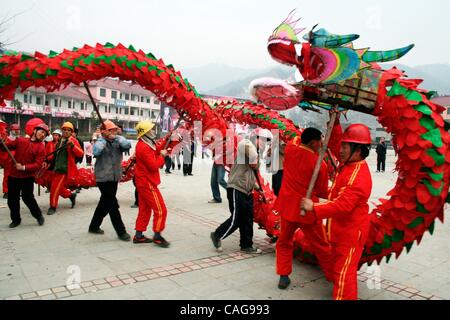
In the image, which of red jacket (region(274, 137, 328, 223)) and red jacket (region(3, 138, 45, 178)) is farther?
red jacket (region(3, 138, 45, 178))

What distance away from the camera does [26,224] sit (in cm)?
629

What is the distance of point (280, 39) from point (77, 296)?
3.02 m

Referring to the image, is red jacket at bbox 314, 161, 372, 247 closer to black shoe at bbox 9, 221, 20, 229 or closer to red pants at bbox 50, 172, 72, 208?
black shoe at bbox 9, 221, 20, 229

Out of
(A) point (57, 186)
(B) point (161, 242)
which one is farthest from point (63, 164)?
(B) point (161, 242)

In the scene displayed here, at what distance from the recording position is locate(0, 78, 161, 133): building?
4556 centimetres

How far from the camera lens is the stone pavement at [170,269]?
375cm

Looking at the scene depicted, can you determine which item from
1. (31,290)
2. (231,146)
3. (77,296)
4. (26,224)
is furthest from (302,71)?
(26,224)

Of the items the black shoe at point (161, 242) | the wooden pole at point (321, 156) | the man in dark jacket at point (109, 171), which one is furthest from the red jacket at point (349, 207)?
the man in dark jacket at point (109, 171)

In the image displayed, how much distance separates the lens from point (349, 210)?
3254 millimetres

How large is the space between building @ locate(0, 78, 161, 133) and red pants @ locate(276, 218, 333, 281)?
39.3 m

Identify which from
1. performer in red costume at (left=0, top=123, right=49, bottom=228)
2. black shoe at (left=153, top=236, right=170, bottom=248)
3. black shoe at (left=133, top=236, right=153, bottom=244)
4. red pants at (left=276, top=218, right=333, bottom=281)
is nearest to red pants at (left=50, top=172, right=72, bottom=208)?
performer in red costume at (left=0, top=123, right=49, bottom=228)

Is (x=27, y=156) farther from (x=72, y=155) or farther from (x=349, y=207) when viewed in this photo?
(x=349, y=207)

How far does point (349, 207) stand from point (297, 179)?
73cm
